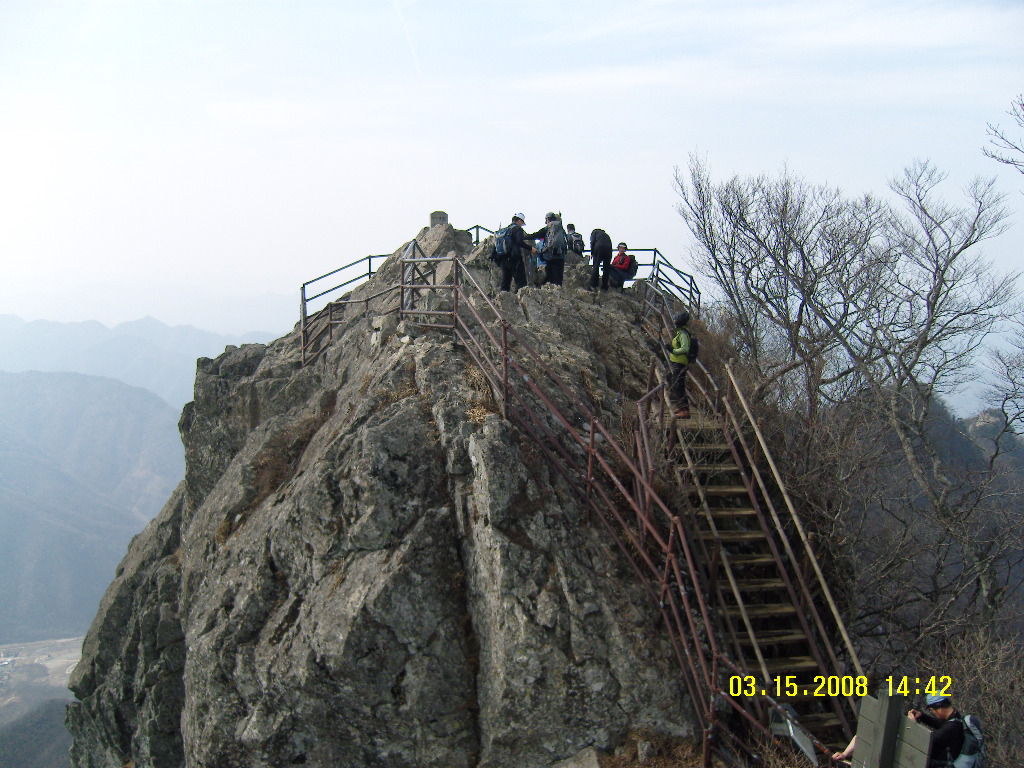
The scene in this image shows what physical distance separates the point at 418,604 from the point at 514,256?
9.15 metres

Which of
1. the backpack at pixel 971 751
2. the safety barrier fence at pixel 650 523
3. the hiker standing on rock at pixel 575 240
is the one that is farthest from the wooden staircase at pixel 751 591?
the hiker standing on rock at pixel 575 240

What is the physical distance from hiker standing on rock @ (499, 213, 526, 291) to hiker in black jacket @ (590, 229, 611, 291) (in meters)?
1.62

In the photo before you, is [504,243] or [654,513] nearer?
[654,513]

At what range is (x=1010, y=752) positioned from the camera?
9.16 m

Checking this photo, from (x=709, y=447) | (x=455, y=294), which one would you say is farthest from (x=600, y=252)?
(x=709, y=447)

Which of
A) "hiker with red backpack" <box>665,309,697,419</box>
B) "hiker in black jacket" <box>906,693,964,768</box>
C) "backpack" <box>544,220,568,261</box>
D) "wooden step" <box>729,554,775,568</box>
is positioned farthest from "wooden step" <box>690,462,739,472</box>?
"backpack" <box>544,220,568,261</box>

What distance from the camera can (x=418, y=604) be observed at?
25.6ft

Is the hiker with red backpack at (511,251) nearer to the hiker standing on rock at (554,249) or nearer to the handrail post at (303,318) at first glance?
the hiker standing on rock at (554,249)

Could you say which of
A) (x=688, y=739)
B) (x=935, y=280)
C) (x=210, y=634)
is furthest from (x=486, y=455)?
(x=935, y=280)

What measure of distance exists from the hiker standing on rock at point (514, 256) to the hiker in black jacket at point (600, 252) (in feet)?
5.32

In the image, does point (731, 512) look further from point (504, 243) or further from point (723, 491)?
point (504, 243)

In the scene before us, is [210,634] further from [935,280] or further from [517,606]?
[935,280]

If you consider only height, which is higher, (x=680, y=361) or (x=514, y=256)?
(x=514, y=256)

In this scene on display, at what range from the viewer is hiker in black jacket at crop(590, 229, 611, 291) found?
632 inches
